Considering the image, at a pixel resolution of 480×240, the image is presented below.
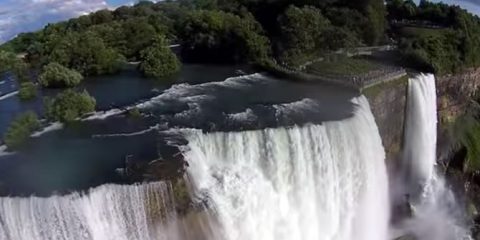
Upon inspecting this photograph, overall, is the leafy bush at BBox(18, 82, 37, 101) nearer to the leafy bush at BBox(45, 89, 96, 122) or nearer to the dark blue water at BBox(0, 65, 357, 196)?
the dark blue water at BBox(0, 65, 357, 196)

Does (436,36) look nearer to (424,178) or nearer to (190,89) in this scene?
(424,178)

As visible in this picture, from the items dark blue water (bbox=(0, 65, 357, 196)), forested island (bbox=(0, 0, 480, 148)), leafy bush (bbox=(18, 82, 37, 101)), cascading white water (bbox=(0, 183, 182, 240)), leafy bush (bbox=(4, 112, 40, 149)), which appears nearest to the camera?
cascading white water (bbox=(0, 183, 182, 240))

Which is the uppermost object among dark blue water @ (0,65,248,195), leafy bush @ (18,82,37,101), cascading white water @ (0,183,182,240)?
leafy bush @ (18,82,37,101)

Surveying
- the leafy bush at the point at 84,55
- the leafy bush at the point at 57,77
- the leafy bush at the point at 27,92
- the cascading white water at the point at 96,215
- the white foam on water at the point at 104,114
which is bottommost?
the cascading white water at the point at 96,215

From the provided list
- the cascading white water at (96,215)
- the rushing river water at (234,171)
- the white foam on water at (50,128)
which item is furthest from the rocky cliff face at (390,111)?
the white foam on water at (50,128)

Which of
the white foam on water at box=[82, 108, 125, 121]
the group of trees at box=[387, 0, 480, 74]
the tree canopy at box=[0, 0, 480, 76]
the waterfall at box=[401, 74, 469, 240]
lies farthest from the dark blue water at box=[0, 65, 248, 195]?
the group of trees at box=[387, 0, 480, 74]

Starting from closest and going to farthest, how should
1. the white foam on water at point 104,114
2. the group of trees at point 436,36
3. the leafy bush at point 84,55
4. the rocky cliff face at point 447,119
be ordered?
the white foam on water at point 104,114 < the rocky cliff face at point 447,119 < the leafy bush at point 84,55 < the group of trees at point 436,36

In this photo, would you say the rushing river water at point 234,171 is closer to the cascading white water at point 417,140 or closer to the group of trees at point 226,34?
the cascading white water at point 417,140
